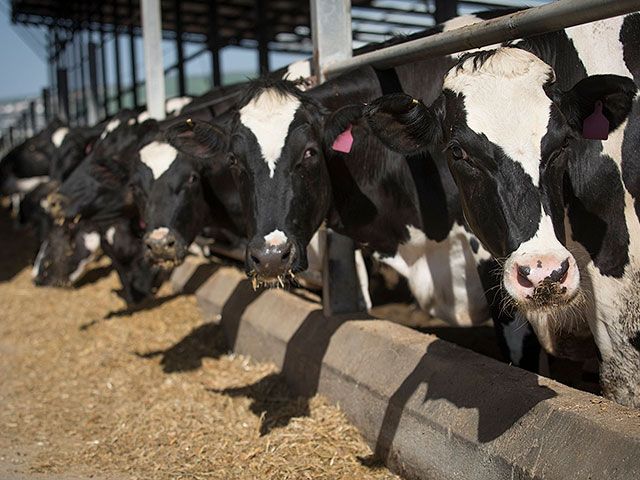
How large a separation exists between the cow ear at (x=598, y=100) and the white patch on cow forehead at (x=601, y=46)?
1.15 ft

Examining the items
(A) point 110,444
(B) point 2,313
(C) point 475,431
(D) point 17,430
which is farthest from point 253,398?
(B) point 2,313

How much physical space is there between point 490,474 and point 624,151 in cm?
125

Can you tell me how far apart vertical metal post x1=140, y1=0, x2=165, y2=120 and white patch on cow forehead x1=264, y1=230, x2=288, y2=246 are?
4.48m

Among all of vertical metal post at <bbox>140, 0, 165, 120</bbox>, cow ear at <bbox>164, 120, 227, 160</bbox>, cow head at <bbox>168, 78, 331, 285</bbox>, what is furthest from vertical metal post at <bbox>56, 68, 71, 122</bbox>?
cow head at <bbox>168, 78, 331, 285</bbox>

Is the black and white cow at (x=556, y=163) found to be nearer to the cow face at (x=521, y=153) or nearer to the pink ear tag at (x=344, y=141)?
the cow face at (x=521, y=153)

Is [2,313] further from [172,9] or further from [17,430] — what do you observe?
[172,9]

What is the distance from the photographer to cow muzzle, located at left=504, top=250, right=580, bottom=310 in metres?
2.03

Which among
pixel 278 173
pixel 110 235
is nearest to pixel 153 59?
pixel 110 235

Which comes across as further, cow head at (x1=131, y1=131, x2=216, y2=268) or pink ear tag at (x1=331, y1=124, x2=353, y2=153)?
cow head at (x1=131, y1=131, x2=216, y2=268)

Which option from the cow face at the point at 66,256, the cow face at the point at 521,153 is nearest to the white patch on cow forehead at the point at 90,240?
the cow face at the point at 66,256

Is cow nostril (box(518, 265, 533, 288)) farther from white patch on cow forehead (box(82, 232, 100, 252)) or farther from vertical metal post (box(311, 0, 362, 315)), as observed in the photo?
white patch on cow forehead (box(82, 232, 100, 252))

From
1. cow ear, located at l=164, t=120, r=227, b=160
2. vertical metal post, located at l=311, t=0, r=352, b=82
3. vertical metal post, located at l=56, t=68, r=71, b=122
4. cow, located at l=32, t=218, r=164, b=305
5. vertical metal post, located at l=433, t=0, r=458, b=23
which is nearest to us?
cow ear, located at l=164, t=120, r=227, b=160

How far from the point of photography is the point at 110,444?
3.47 meters

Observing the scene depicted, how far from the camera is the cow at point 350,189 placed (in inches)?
124
